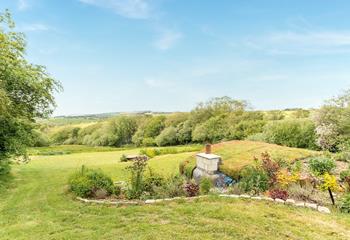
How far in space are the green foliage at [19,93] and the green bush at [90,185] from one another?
5996mm

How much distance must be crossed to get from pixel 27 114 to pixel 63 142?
170ft

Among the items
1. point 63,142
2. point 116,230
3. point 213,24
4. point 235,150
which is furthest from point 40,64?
point 63,142

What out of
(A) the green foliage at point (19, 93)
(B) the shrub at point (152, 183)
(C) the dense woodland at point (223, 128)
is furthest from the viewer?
(C) the dense woodland at point (223, 128)

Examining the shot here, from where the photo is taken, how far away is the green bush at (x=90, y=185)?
921 cm

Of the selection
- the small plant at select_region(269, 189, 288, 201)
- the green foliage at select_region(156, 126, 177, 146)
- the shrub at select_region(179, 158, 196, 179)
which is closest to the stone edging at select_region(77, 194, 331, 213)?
the small plant at select_region(269, 189, 288, 201)

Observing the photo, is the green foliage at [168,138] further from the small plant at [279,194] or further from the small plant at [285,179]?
the small plant at [279,194]

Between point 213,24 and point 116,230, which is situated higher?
point 213,24

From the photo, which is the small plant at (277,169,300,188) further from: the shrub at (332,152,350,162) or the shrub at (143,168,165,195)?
the shrub at (332,152,350,162)

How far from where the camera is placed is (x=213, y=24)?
15664 mm

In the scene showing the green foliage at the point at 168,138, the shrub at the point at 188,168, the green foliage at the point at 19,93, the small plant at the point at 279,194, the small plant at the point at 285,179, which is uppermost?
the green foliage at the point at 19,93

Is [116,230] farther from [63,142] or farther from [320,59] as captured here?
[63,142]

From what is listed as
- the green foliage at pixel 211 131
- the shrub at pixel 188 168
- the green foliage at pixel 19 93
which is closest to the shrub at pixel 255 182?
the shrub at pixel 188 168

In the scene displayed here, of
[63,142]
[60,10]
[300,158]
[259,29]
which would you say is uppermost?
[60,10]

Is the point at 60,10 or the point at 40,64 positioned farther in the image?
the point at 40,64
